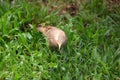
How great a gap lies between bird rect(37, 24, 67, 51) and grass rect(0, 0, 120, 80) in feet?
0.30

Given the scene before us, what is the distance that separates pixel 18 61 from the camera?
3.68m

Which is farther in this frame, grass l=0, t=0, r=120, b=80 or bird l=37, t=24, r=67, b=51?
bird l=37, t=24, r=67, b=51

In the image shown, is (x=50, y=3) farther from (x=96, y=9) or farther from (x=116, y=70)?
(x=116, y=70)

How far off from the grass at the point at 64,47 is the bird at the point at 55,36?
0.30 ft

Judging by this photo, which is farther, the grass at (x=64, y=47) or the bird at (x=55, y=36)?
the bird at (x=55, y=36)

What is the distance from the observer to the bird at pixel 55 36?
12.2 ft

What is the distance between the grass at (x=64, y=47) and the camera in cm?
360

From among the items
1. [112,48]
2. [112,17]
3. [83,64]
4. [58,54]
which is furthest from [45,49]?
[112,17]

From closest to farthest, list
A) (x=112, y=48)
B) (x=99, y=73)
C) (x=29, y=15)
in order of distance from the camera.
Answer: (x=99, y=73) → (x=112, y=48) → (x=29, y=15)

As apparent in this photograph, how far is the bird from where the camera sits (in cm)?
373

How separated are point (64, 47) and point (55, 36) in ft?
0.58

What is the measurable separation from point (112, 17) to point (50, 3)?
0.84 meters

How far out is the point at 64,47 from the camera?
12.6 feet

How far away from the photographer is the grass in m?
3.60
